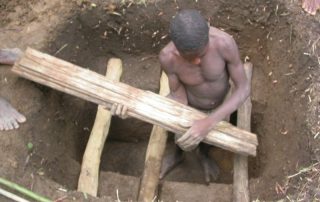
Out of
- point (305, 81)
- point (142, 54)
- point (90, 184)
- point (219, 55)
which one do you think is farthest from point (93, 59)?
point (305, 81)

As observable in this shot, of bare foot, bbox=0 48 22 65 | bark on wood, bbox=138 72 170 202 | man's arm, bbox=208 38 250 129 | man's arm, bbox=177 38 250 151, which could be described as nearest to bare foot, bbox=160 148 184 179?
bark on wood, bbox=138 72 170 202

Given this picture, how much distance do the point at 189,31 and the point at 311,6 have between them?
4.92 feet

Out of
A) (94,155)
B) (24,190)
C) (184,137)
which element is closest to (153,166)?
(94,155)

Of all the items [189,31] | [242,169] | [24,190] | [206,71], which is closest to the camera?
[189,31]

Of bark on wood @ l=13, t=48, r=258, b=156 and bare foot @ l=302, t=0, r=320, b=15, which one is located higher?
bare foot @ l=302, t=0, r=320, b=15

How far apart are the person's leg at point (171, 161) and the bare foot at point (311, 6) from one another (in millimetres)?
1477

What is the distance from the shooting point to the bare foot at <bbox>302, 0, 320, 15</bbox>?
3973 millimetres

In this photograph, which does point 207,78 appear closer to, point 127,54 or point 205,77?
point 205,77

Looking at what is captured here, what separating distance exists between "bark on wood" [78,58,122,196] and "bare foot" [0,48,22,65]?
73 cm

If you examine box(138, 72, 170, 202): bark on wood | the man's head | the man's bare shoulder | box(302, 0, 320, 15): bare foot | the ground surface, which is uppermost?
the man's head

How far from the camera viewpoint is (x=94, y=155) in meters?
4.01

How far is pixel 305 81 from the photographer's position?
12.3ft

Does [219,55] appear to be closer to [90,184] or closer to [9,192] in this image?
[90,184]

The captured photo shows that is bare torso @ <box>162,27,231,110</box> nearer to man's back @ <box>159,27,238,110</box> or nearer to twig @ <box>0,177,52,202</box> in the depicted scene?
man's back @ <box>159,27,238,110</box>
